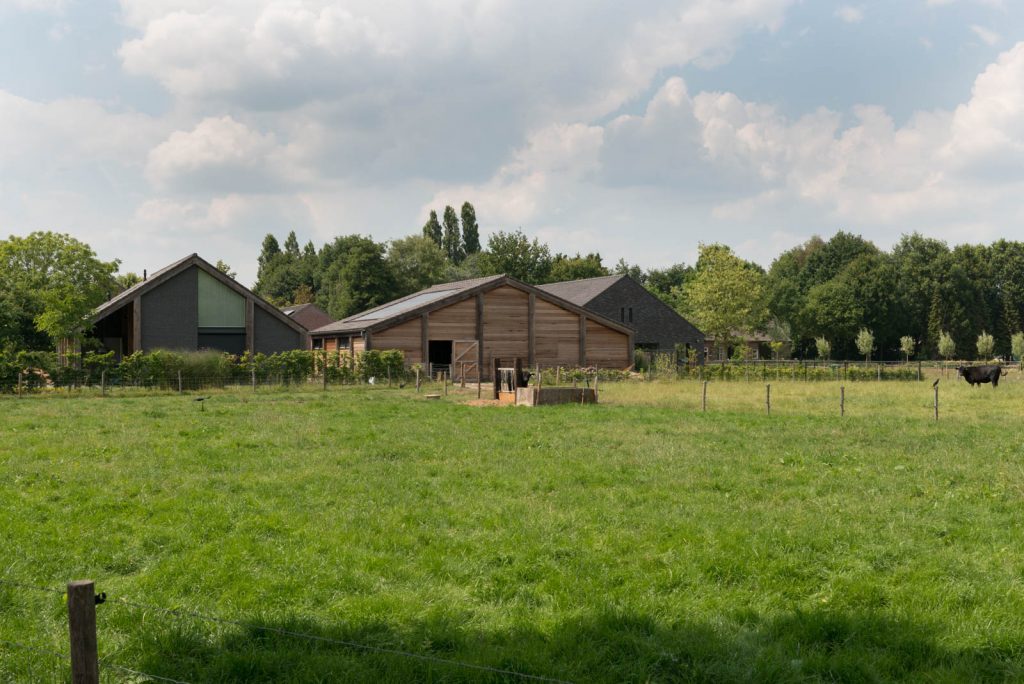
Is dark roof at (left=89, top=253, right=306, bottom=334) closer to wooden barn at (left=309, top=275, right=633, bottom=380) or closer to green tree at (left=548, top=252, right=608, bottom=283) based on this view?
wooden barn at (left=309, top=275, right=633, bottom=380)

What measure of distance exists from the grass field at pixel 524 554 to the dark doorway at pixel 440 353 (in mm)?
28403

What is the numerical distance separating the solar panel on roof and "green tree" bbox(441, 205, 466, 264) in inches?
3287

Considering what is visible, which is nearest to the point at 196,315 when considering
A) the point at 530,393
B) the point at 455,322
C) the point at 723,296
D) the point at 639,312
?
the point at 455,322

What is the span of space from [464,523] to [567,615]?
3158 mm

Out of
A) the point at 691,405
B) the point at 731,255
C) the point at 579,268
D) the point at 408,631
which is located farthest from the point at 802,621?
the point at 579,268

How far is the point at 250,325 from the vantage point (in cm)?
4241

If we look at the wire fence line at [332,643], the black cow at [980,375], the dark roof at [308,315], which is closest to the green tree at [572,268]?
the dark roof at [308,315]

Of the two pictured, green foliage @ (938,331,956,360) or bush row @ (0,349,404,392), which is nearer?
bush row @ (0,349,404,392)

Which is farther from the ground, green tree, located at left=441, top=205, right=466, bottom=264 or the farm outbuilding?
green tree, located at left=441, top=205, right=466, bottom=264

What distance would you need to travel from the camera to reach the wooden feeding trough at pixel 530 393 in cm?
2633

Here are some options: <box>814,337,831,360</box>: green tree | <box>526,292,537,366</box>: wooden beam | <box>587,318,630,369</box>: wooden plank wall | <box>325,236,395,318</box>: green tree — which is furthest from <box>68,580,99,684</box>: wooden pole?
<box>325,236,395,318</box>: green tree

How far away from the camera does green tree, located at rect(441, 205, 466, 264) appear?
13475 cm

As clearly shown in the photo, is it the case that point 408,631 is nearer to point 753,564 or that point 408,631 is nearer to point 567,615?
point 567,615

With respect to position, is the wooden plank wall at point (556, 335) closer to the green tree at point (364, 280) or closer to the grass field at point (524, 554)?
the grass field at point (524, 554)
